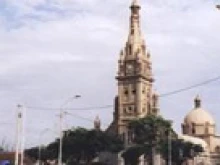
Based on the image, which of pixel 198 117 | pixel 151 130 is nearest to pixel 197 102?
pixel 198 117

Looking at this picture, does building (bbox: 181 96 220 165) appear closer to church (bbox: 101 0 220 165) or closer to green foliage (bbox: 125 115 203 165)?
church (bbox: 101 0 220 165)

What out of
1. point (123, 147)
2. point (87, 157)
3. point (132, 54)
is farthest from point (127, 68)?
point (87, 157)

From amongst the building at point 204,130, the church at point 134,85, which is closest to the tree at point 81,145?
the church at point 134,85

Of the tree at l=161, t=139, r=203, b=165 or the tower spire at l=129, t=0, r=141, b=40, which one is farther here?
the tower spire at l=129, t=0, r=141, b=40

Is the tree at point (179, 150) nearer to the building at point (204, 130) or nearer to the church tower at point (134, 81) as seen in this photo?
the church tower at point (134, 81)

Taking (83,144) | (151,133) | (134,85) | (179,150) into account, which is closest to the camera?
(151,133)

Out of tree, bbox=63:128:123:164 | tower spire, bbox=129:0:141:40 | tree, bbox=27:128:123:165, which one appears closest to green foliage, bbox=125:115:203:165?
tree, bbox=27:128:123:165

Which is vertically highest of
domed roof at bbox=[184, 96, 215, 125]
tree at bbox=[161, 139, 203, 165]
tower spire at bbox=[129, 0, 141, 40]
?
tower spire at bbox=[129, 0, 141, 40]

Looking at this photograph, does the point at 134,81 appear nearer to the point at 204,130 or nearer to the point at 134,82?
the point at 134,82

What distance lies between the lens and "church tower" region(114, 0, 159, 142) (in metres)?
130

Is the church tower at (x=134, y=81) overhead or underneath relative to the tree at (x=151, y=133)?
overhead

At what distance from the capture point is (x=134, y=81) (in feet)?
431

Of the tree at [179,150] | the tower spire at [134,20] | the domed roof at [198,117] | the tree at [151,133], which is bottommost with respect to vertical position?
the tree at [179,150]

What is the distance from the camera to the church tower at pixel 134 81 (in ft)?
426
